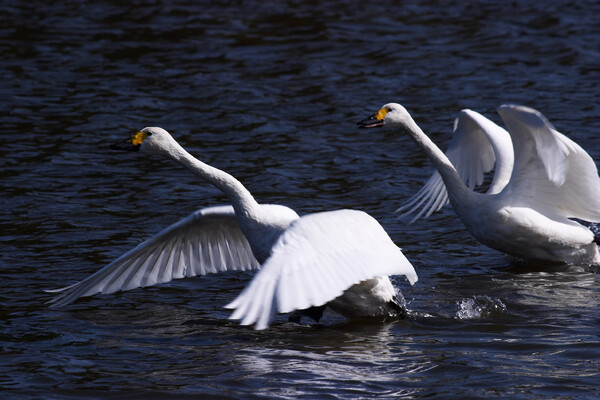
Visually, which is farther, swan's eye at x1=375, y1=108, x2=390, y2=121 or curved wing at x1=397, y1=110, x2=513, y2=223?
curved wing at x1=397, y1=110, x2=513, y2=223

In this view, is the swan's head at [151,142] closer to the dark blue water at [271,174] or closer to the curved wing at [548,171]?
the dark blue water at [271,174]

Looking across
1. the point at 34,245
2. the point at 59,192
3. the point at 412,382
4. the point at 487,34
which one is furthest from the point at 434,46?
the point at 412,382

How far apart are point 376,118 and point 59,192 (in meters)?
3.88

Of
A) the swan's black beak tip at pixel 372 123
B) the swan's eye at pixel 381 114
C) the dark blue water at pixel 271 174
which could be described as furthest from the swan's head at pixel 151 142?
the swan's eye at pixel 381 114

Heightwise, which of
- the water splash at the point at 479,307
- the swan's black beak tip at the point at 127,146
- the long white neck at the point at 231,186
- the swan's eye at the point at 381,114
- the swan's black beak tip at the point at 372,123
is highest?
the swan's eye at the point at 381,114

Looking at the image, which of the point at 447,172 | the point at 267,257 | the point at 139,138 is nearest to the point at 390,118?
the point at 447,172

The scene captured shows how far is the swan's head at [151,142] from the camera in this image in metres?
8.03

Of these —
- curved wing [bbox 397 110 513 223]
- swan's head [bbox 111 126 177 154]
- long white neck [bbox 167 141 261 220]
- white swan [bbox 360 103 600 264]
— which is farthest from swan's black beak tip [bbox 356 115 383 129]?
swan's head [bbox 111 126 177 154]

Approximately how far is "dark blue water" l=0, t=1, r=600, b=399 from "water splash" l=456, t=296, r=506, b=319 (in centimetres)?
2

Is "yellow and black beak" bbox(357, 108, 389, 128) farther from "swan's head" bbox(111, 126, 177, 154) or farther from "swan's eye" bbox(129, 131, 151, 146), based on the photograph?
"swan's eye" bbox(129, 131, 151, 146)

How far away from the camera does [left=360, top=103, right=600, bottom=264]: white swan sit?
8.85m

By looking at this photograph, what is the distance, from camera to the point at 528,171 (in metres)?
8.93

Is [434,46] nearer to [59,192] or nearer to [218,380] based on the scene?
[59,192]

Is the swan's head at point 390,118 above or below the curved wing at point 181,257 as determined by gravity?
above
